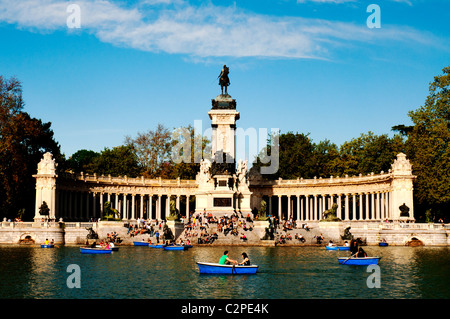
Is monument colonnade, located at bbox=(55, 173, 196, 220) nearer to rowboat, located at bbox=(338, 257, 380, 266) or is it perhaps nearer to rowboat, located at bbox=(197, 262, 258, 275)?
rowboat, located at bbox=(338, 257, 380, 266)

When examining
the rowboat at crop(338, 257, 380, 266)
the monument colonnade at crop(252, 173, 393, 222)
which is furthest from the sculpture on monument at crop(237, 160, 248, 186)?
the rowboat at crop(338, 257, 380, 266)

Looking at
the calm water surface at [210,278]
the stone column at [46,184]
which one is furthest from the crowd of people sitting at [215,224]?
the stone column at [46,184]

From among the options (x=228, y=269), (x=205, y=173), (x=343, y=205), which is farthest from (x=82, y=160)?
(x=228, y=269)

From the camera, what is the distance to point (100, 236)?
6825 cm

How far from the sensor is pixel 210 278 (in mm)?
35062

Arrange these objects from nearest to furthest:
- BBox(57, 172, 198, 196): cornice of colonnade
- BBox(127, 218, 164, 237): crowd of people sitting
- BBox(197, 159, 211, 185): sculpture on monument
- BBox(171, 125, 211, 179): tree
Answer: BBox(127, 218, 164, 237): crowd of people sitting → BBox(197, 159, 211, 185): sculpture on monument → BBox(57, 172, 198, 196): cornice of colonnade → BBox(171, 125, 211, 179): tree

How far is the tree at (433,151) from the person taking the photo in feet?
248

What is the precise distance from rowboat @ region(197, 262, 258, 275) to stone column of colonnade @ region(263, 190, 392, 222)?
5103cm

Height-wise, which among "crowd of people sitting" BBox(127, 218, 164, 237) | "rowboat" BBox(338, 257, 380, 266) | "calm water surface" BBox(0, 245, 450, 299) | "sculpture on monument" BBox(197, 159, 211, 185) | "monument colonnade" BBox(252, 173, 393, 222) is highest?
"sculpture on monument" BBox(197, 159, 211, 185)

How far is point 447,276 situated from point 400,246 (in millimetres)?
28647

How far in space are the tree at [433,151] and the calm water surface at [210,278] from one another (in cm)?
2805

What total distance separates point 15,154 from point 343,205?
58.8 m

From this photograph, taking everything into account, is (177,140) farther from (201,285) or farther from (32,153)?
(201,285)

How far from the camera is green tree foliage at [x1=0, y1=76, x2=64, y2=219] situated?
75400 millimetres
